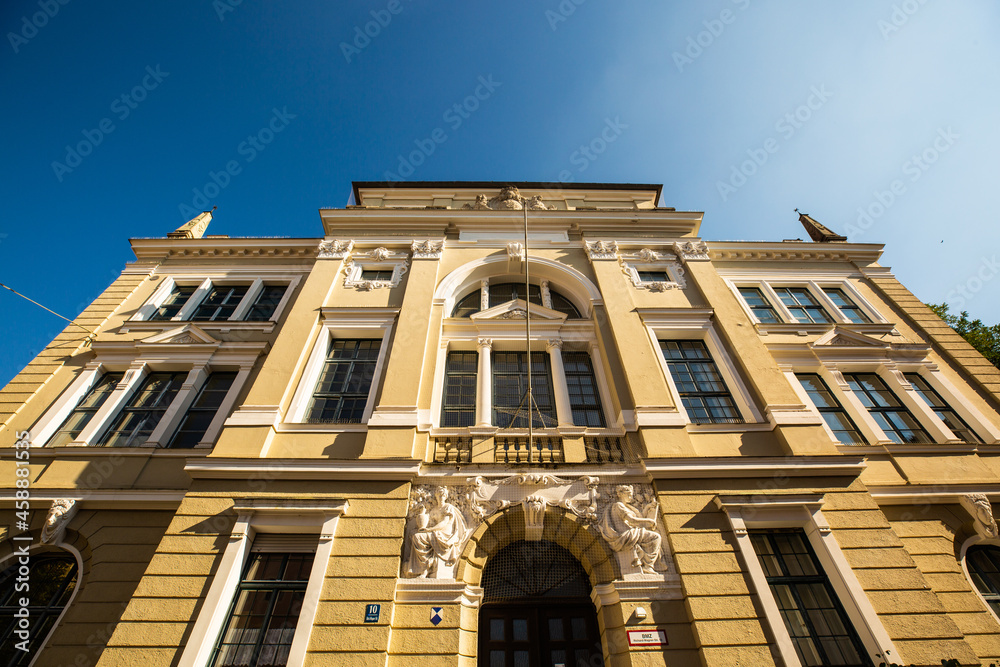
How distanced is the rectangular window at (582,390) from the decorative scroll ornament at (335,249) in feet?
26.6

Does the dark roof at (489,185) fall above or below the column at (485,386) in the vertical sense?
above

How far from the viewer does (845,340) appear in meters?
14.9

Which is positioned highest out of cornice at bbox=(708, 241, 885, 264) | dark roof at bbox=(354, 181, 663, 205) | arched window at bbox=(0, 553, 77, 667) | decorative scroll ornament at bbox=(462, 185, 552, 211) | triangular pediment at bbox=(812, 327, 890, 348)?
dark roof at bbox=(354, 181, 663, 205)

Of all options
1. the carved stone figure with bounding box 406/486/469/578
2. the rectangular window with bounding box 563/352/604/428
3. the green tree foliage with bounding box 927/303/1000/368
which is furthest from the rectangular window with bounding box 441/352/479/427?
the green tree foliage with bounding box 927/303/1000/368

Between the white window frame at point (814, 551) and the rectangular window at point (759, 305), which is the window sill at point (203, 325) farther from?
the rectangular window at point (759, 305)

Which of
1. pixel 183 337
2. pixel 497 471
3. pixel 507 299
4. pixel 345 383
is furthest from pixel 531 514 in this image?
pixel 183 337

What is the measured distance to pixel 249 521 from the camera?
9055mm

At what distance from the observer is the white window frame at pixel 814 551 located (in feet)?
25.5

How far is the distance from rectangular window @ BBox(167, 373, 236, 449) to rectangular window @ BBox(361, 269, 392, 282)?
495cm

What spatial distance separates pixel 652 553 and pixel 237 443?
8.66 m

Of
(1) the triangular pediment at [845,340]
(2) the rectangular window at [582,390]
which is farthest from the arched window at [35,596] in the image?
(1) the triangular pediment at [845,340]

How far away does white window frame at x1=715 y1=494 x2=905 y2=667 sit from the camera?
7770 millimetres

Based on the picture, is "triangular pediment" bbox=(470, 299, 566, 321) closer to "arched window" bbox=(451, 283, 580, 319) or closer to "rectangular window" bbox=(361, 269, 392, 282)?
"arched window" bbox=(451, 283, 580, 319)

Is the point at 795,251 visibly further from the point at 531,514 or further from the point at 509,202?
the point at 531,514
